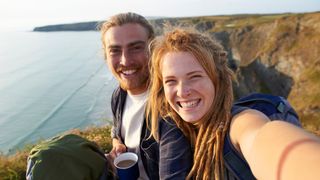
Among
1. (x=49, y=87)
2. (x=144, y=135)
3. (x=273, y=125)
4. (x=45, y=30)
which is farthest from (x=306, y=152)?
(x=45, y=30)

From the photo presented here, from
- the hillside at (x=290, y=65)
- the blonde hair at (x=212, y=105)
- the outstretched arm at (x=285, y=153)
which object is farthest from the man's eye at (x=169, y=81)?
the hillside at (x=290, y=65)

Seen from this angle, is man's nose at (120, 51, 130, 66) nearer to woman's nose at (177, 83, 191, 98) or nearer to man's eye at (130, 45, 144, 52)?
man's eye at (130, 45, 144, 52)

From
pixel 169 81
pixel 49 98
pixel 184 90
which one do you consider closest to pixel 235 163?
pixel 184 90

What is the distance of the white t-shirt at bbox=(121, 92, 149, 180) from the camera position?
344cm

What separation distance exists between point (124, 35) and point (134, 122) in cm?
89

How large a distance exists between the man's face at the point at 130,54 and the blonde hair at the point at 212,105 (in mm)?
922

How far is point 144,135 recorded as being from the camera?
10.8 feet

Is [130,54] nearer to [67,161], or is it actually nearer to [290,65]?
[67,161]

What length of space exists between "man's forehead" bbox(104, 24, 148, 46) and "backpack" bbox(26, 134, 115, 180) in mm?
1046

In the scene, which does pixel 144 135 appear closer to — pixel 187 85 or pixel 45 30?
pixel 187 85

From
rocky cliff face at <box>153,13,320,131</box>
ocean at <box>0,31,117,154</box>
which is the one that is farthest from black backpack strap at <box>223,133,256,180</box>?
rocky cliff face at <box>153,13,320,131</box>

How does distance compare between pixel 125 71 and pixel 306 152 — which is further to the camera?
pixel 125 71

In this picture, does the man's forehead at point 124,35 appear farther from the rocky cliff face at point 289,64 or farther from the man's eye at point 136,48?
the rocky cliff face at point 289,64

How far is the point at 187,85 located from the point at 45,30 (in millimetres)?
150454
